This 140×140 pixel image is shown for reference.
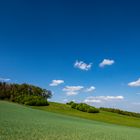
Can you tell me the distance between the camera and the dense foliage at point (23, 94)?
1984 inches

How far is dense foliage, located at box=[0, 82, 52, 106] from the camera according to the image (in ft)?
165

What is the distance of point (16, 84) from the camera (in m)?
55.0

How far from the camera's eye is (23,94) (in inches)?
2109

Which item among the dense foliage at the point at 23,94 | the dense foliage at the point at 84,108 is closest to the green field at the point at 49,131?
the dense foliage at the point at 23,94

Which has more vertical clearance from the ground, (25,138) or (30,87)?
(30,87)

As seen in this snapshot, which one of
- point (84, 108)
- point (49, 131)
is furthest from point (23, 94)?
point (49, 131)

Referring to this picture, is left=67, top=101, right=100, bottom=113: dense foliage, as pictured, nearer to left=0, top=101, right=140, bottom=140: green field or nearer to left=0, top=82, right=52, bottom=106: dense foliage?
left=0, top=82, right=52, bottom=106: dense foliage

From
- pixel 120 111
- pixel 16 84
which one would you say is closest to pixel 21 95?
pixel 16 84

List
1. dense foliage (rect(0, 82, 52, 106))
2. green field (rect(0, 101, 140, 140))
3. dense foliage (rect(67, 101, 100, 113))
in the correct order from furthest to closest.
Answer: dense foliage (rect(67, 101, 100, 113)) < dense foliage (rect(0, 82, 52, 106)) < green field (rect(0, 101, 140, 140))

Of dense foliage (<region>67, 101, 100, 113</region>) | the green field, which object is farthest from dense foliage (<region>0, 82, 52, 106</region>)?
the green field

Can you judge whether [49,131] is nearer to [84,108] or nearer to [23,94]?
[84,108]

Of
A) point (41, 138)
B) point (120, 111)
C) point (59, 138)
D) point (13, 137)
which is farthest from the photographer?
point (120, 111)

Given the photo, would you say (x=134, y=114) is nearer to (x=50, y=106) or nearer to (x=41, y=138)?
(x=50, y=106)

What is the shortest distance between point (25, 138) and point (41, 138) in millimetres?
832
